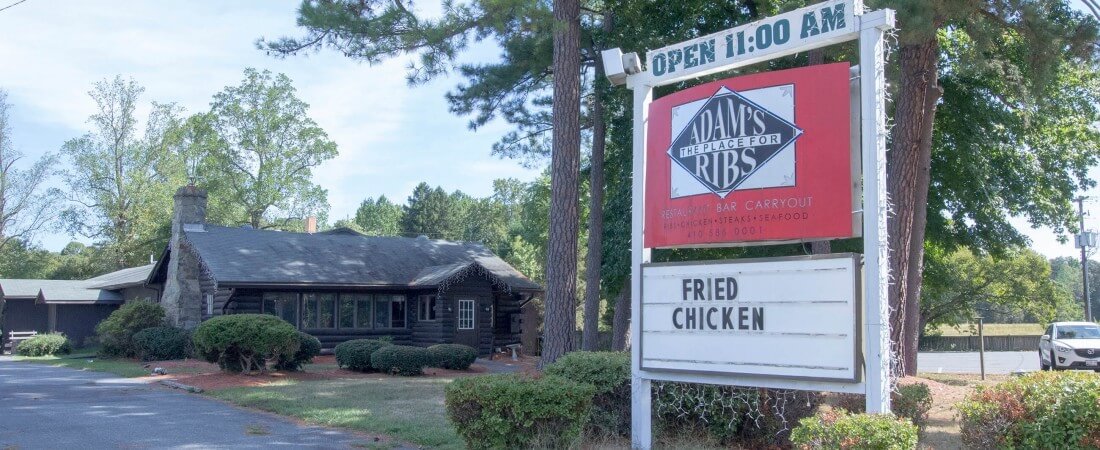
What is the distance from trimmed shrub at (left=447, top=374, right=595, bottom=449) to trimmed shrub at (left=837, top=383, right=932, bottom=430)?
3.15 m

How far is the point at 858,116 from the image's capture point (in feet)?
25.6

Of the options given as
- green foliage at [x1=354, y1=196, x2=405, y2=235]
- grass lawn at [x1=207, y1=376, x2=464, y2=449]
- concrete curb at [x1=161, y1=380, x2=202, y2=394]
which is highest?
green foliage at [x1=354, y1=196, x2=405, y2=235]

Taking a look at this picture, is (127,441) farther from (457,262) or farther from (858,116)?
(457,262)

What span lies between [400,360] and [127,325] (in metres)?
11.6

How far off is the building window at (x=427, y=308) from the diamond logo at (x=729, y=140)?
20.0m

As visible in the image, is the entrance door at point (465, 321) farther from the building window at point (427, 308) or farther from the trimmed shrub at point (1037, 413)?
the trimmed shrub at point (1037, 413)

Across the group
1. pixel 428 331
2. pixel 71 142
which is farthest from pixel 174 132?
pixel 428 331

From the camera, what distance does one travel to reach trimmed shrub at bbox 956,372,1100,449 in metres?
6.84

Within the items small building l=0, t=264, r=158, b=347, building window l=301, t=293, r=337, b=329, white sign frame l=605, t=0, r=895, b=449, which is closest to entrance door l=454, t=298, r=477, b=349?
building window l=301, t=293, r=337, b=329

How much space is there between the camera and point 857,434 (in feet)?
20.1

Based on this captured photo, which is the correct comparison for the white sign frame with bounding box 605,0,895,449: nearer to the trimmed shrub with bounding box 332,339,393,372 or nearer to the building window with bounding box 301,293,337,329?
the trimmed shrub with bounding box 332,339,393,372

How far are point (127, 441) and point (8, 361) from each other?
21.0 m

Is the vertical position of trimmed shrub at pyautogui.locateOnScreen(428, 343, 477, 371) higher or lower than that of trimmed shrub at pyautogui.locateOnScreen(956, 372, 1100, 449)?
lower

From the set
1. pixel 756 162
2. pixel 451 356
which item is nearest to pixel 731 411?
pixel 756 162
